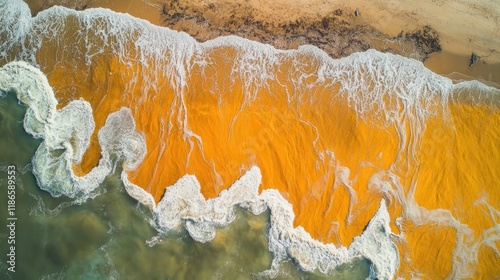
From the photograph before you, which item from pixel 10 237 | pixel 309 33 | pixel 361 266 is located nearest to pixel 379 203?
pixel 361 266

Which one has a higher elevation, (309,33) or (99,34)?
(309,33)

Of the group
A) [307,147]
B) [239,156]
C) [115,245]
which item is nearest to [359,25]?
[307,147]

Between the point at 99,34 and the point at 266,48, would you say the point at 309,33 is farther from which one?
the point at 99,34

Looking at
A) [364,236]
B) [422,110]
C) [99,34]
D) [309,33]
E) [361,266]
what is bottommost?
[361,266]

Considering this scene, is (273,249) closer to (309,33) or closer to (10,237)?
(309,33)

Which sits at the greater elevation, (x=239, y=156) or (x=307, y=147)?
(x=307, y=147)

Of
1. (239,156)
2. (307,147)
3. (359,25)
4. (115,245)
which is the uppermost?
(359,25)

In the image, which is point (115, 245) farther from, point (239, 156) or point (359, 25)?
point (359, 25)
